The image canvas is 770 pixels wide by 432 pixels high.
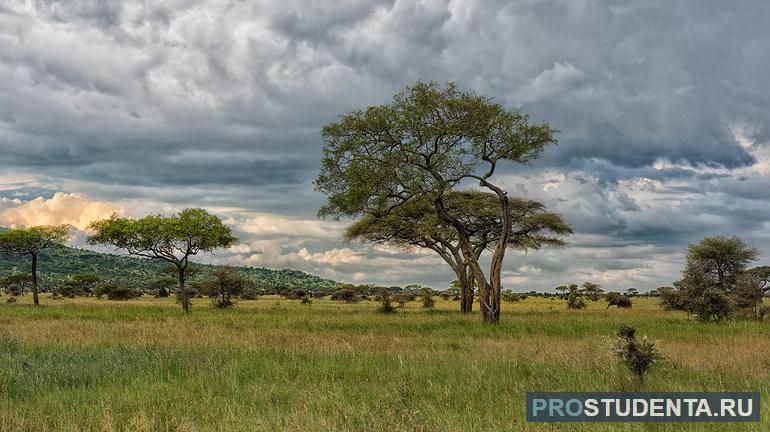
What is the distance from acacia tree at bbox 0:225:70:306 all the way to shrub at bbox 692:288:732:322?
5234 cm

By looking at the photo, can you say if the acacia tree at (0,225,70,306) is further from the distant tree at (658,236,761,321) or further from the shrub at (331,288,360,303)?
the distant tree at (658,236,761,321)

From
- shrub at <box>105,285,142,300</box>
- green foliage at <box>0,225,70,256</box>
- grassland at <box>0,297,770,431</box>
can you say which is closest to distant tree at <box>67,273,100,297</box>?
shrub at <box>105,285,142,300</box>

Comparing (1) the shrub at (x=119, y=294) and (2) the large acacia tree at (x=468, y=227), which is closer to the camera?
(2) the large acacia tree at (x=468, y=227)

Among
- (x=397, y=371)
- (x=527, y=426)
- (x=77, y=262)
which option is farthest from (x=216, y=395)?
(x=77, y=262)

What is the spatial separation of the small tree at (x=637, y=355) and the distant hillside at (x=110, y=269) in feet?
388

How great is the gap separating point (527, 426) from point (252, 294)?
5856 cm

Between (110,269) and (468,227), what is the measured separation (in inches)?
5716

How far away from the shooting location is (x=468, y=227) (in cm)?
4206

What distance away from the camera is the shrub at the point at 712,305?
92.5 ft

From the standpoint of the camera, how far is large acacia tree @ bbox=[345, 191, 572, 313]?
130 feet

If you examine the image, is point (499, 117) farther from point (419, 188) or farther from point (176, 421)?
point (176, 421)

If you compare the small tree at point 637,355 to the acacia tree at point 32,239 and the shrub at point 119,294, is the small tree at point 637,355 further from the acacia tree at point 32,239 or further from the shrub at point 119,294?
the shrub at point 119,294

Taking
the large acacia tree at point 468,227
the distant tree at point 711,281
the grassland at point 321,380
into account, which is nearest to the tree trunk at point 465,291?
the large acacia tree at point 468,227

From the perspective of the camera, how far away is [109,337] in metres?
18.8
